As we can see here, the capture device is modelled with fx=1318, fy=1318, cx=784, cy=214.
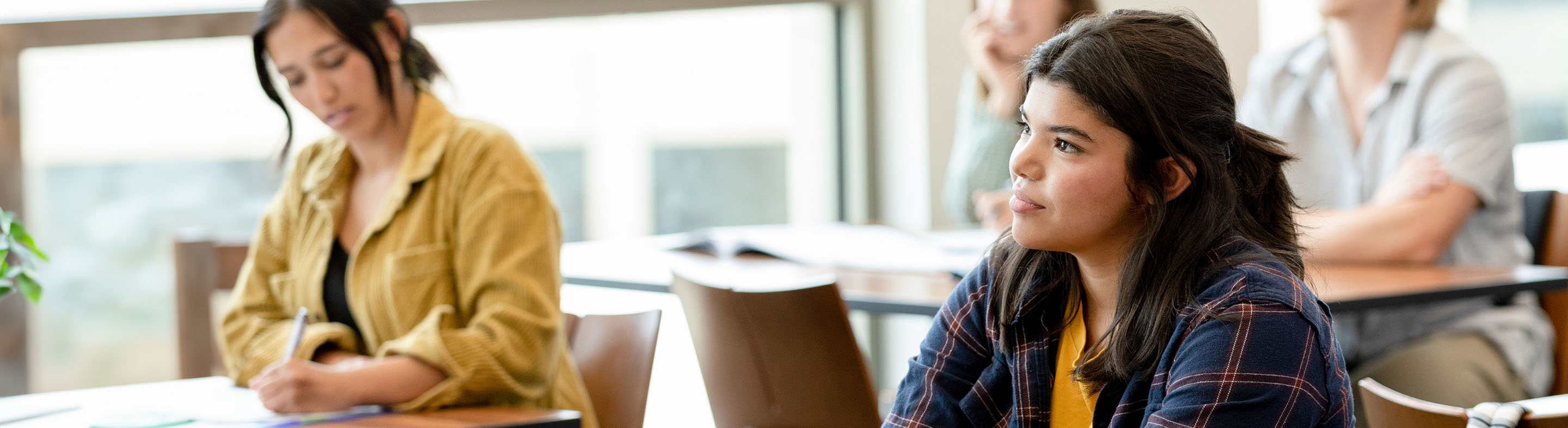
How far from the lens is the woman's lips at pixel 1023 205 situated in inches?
44.3

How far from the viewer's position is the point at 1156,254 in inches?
43.8

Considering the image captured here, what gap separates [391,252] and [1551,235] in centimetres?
220

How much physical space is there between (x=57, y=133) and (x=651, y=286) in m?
1.62

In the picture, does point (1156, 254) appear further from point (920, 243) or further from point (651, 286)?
point (920, 243)

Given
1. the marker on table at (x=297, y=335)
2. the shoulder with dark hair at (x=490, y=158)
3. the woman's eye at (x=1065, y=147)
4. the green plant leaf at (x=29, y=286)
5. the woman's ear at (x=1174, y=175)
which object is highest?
the woman's eye at (x=1065, y=147)

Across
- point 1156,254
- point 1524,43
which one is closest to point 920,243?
point 1156,254

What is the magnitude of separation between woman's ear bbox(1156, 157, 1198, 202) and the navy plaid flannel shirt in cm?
6

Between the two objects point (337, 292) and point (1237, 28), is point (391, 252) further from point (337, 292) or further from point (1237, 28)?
point (1237, 28)

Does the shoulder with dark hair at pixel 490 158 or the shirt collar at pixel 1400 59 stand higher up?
the shirt collar at pixel 1400 59

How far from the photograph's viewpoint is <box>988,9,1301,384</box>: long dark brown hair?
1.08 m

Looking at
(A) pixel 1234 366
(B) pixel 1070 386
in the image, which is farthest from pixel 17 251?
(A) pixel 1234 366

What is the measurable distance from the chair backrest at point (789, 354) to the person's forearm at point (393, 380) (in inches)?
16.6

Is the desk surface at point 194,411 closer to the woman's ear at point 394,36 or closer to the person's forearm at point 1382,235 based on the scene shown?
the woman's ear at point 394,36

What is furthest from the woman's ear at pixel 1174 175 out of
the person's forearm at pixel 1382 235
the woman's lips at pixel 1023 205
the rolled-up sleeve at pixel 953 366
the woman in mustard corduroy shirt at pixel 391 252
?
the person's forearm at pixel 1382 235
